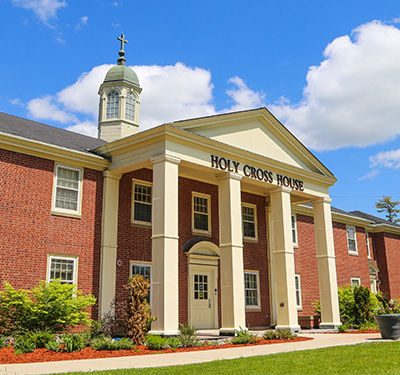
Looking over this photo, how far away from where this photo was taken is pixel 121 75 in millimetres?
26422

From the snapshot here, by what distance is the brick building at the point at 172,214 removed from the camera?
1532cm

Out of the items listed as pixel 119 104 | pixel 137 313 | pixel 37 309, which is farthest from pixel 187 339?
pixel 119 104

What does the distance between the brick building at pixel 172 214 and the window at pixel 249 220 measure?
0.06 meters

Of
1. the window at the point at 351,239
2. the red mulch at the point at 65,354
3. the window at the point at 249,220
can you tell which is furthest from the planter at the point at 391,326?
the window at the point at 351,239

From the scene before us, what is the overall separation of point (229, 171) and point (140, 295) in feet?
19.8

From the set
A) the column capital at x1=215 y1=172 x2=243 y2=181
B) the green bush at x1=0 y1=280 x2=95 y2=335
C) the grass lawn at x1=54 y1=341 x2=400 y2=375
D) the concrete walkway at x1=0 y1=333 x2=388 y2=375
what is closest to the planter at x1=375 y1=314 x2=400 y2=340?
the grass lawn at x1=54 y1=341 x2=400 y2=375

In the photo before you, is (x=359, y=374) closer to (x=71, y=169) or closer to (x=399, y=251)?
(x=71, y=169)

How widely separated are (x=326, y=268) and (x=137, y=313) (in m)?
10.8

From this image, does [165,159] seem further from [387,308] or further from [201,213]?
[387,308]

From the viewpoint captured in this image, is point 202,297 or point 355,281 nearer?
point 202,297

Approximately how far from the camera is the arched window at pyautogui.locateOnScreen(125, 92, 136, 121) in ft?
85.9

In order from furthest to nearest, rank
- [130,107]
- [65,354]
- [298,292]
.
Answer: [130,107] < [298,292] < [65,354]

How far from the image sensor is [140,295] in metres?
14.5

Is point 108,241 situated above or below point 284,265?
above
